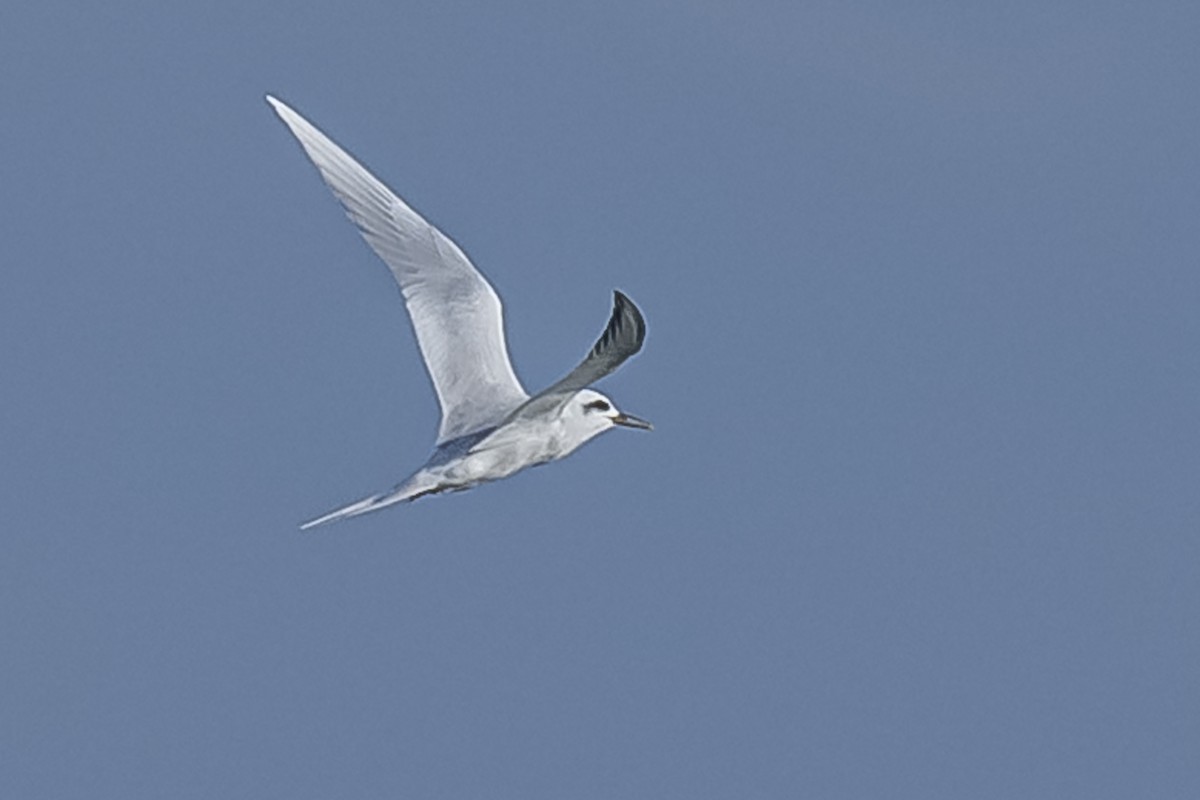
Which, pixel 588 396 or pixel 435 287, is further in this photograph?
pixel 435 287

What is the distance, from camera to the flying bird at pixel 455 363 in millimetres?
23719

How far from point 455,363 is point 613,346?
20.9ft

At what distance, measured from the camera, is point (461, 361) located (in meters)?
25.7

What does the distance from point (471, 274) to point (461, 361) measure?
118cm

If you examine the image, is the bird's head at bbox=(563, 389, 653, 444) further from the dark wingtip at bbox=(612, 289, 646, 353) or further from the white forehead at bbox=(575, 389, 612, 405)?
the dark wingtip at bbox=(612, 289, 646, 353)

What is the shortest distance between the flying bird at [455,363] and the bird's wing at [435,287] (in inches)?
0.4

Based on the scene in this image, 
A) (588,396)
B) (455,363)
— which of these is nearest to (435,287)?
(455,363)

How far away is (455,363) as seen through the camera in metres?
25.7

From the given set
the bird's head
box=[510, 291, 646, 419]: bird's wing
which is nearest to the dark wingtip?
box=[510, 291, 646, 419]: bird's wing

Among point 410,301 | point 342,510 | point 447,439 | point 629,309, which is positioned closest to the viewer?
point 629,309

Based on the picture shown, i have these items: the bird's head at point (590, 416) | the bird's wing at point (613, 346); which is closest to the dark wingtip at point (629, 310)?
the bird's wing at point (613, 346)

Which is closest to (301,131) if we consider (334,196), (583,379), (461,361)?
(334,196)

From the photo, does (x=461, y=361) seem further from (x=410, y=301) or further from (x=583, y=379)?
(x=583, y=379)

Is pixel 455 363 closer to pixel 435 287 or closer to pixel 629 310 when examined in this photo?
pixel 435 287
